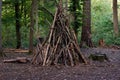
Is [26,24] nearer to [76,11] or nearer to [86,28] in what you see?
[76,11]

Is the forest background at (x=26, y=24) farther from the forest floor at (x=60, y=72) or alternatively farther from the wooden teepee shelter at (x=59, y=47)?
the forest floor at (x=60, y=72)

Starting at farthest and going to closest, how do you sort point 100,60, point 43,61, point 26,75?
point 100,60 < point 43,61 < point 26,75

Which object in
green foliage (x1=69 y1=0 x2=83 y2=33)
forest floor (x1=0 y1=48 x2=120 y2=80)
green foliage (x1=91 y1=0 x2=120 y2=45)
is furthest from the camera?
green foliage (x1=91 y1=0 x2=120 y2=45)

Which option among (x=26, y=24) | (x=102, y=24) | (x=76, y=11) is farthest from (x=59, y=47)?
(x=102, y=24)

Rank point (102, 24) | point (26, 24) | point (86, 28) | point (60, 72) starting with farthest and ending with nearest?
point (102, 24)
point (26, 24)
point (86, 28)
point (60, 72)

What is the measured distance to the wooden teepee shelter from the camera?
10242 mm

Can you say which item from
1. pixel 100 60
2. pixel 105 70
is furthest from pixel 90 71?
pixel 100 60

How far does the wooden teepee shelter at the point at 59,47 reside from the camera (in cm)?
1024

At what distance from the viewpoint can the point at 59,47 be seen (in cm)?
1042

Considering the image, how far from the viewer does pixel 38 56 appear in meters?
10.9

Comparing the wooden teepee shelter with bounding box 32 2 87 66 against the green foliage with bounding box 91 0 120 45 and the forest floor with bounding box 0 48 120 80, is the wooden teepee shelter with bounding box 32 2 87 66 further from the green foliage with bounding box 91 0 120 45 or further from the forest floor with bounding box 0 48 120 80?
the green foliage with bounding box 91 0 120 45

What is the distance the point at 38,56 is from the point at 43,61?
2.04ft

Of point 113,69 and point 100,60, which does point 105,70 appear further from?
point 100,60

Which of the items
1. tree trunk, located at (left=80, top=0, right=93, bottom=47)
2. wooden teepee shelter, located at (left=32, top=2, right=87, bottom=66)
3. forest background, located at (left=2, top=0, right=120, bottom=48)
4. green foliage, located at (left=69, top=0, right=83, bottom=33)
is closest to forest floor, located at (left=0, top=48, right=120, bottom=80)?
wooden teepee shelter, located at (left=32, top=2, right=87, bottom=66)
